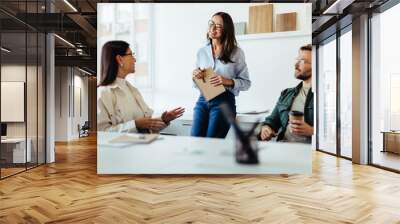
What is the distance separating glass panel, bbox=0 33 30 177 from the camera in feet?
20.1

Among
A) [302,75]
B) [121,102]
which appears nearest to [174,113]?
[121,102]

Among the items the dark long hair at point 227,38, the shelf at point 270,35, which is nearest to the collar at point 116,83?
the dark long hair at point 227,38

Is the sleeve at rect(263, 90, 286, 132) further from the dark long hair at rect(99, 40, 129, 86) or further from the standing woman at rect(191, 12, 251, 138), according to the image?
the dark long hair at rect(99, 40, 129, 86)

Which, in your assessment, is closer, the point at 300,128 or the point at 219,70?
the point at 219,70

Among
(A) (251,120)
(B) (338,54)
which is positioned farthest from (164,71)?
(B) (338,54)

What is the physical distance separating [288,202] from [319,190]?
2.86 ft

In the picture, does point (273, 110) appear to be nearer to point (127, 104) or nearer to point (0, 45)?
point (127, 104)

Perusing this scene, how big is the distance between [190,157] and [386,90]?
13.2 ft

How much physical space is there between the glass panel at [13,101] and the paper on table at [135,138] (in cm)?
191

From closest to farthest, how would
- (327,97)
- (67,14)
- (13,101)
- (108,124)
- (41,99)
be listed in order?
1. (108,124)
2. (13,101)
3. (67,14)
4. (41,99)
5. (327,97)

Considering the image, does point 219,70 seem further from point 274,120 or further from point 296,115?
point 296,115

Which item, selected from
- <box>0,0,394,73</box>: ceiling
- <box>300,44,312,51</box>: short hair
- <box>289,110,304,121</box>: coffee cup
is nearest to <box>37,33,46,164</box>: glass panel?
<box>0,0,394,73</box>: ceiling

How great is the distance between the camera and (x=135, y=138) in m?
5.80

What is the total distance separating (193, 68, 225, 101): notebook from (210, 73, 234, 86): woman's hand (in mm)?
45
